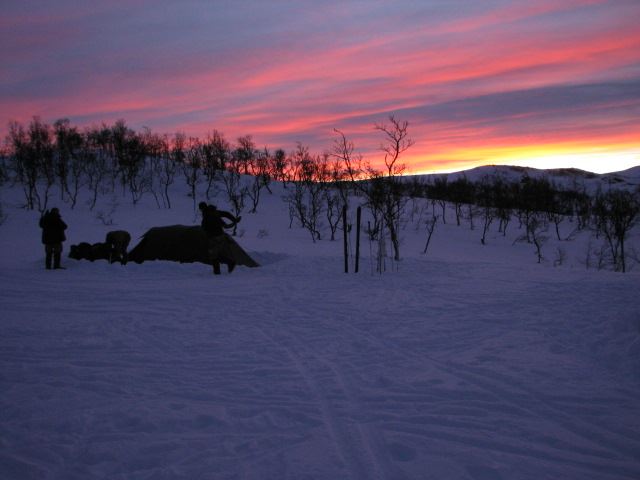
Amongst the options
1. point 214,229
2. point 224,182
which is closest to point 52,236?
point 214,229

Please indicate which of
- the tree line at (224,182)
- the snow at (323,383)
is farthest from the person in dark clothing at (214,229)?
the tree line at (224,182)

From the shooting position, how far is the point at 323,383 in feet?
14.9

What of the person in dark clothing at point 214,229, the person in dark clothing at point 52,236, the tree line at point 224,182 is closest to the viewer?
the person in dark clothing at point 214,229

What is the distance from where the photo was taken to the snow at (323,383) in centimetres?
315

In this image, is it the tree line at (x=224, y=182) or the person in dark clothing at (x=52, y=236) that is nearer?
the person in dark clothing at (x=52, y=236)

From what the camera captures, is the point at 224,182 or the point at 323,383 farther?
the point at 224,182

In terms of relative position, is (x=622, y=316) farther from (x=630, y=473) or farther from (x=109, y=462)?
(x=109, y=462)

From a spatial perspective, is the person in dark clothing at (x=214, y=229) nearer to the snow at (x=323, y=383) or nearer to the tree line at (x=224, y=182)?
the snow at (x=323, y=383)

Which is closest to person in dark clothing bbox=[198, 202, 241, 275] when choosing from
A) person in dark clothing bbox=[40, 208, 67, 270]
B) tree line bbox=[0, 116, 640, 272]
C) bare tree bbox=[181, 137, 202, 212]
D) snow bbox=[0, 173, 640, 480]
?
snow bbox=[0, 173, 640, 480]

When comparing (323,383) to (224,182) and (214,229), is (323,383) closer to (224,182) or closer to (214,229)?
(214,229)

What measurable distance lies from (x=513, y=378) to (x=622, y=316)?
3.38m

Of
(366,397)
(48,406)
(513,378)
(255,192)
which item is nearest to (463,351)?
(513,378)

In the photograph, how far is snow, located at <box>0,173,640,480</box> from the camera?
10.3 ft

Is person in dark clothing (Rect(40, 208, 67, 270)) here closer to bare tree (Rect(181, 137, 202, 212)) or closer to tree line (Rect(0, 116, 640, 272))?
tree line (Rect(0, 116, 640, 272))
